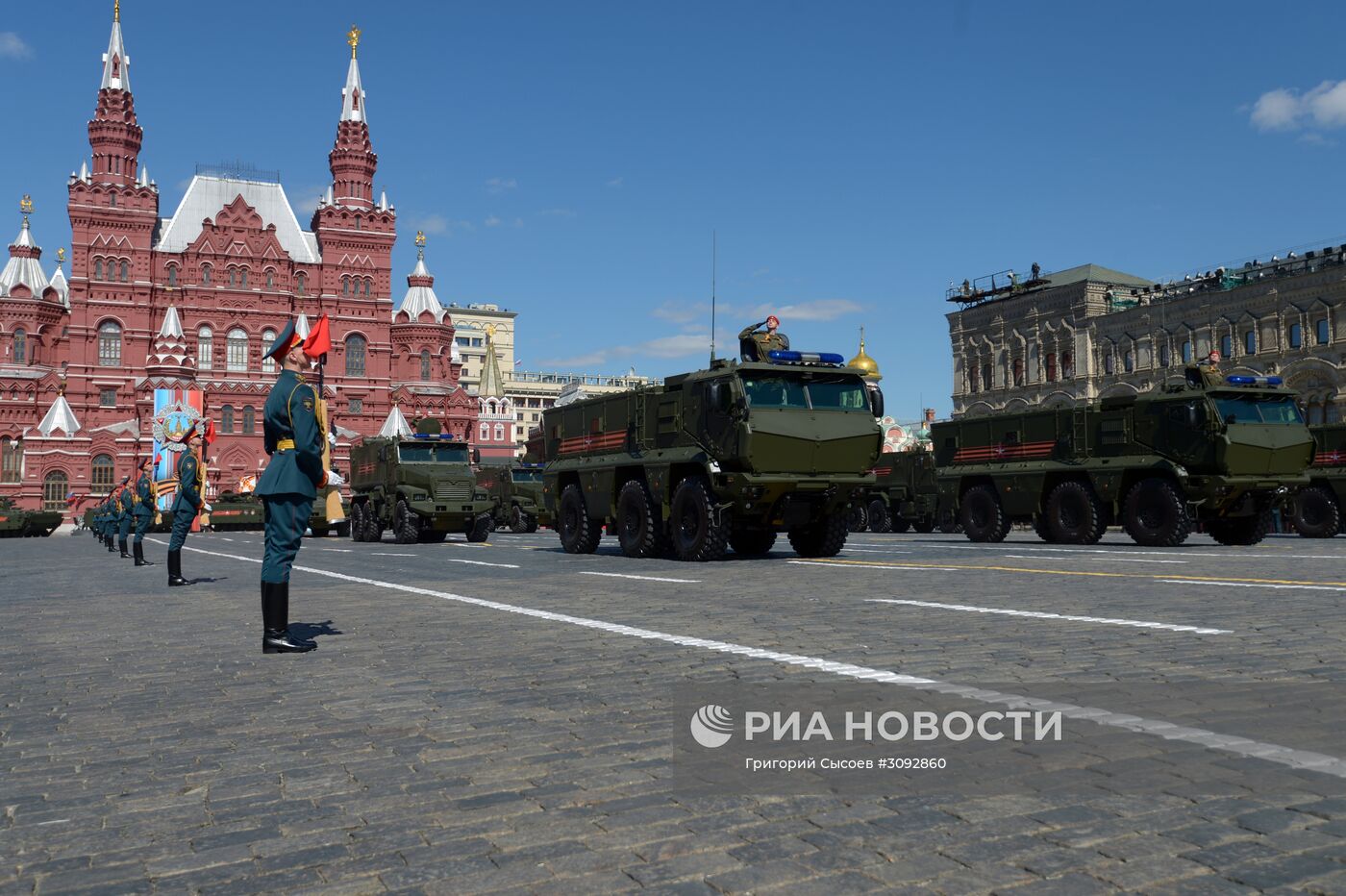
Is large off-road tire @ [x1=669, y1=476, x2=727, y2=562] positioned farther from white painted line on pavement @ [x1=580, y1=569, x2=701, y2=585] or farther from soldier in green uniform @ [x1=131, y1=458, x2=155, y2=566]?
soldier in green uniform @ [x1=131, y1=458, x2=155, y2=566]

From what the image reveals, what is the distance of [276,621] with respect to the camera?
22.5 feet

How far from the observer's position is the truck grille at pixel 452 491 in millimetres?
25469

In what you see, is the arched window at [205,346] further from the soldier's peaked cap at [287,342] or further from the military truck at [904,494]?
the soldier's peaked cap at [287,342]

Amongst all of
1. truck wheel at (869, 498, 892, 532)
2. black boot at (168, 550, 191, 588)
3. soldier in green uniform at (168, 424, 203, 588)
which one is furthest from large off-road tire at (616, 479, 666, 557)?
truck wheel at (869, 498, 892, 532)

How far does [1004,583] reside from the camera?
418 inches

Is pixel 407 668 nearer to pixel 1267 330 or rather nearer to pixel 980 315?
pixel 1267 330

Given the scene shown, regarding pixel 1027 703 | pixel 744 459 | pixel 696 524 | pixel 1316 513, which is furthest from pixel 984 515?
pixel 1027 703

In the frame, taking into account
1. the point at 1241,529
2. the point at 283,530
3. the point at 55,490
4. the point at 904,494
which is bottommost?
the point at 1241,529

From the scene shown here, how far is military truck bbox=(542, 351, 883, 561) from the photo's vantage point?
1477cm

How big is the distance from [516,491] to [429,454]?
7.92 metres

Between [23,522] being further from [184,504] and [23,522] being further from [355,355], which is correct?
[355,355]

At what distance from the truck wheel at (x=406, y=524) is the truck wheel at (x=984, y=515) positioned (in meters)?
12.4

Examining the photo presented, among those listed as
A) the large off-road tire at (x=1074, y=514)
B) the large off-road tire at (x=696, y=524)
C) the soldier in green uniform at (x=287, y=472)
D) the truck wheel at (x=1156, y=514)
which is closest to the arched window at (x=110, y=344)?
the large off-road tire at (x=696, y=524)

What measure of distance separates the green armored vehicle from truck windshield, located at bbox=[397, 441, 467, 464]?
26.1m
